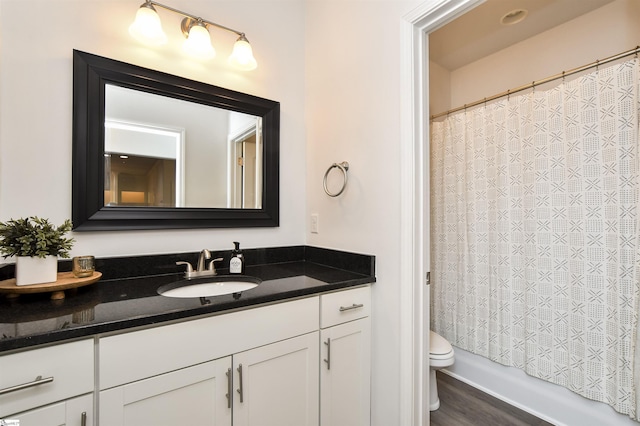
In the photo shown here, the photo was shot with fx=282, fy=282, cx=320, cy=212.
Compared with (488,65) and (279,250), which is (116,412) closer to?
(279,250)

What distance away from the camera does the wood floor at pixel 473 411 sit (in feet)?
5.34

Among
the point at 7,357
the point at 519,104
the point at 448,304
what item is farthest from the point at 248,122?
the point at 448,304

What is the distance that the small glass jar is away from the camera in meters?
1.08

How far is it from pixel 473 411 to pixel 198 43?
2608mm

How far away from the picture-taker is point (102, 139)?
126 cm

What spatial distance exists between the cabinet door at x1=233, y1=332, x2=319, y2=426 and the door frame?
1.31ft

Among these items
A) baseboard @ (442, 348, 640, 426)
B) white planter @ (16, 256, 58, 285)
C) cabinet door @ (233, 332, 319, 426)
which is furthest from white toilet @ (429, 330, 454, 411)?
white planter @ (16, 256, 58, 285)

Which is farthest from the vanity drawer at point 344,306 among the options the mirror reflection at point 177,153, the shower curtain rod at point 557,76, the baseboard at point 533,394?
the shower curtain rod at point 557,76

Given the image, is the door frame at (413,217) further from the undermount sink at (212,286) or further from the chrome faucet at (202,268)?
the chrome faucet at (202,268)

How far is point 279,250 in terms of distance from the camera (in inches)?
68.6

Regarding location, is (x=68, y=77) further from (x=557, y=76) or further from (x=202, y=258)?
(x=557, y=76)

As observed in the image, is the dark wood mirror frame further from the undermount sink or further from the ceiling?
the ceiling

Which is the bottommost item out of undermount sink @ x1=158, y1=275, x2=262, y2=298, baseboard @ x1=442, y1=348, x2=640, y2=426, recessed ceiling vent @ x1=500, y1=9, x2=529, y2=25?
baseboard @ x1=442, y1=348, x2=640, y2=426

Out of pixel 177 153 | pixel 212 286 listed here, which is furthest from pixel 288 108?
pixel 212 286
